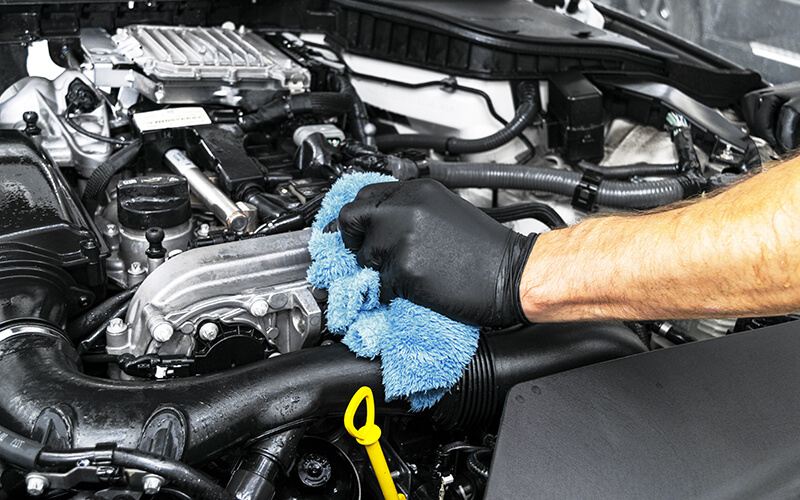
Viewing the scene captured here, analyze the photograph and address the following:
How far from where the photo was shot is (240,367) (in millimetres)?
1120

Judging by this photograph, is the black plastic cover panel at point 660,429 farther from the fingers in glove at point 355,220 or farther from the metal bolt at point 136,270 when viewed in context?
the metal bolt at point 136,270

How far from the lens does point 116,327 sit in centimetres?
120

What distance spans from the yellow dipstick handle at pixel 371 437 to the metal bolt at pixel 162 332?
312 millimetres

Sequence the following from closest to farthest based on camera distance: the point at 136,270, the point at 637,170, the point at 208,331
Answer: the point at 208,331 < the point at 136,270 < the point at 637,170

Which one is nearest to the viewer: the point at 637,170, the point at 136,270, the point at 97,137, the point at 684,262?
the point at 684,262

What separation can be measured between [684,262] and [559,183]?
0.86 metres

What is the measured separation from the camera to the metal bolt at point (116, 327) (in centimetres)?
120

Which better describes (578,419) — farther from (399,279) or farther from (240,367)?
(240,367)

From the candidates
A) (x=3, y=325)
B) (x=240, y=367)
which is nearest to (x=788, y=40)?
(x=240, y=367)

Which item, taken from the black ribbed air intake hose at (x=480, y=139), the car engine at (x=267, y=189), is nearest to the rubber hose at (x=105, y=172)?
the car engine at (x=267, y=189)

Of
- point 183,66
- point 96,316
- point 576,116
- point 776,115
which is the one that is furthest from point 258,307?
point 776,115

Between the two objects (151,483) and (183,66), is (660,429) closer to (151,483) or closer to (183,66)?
(151,483)

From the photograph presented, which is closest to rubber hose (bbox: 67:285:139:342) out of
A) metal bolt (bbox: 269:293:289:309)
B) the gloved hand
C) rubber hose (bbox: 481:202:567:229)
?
metal bolt (bbox: 269:293:289:309)

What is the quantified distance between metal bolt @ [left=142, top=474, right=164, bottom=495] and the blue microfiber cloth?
0.37m
